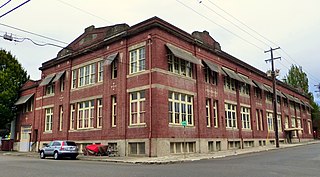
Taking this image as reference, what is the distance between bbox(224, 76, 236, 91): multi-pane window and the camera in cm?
3402

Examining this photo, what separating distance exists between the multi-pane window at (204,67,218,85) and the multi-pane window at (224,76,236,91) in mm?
2404

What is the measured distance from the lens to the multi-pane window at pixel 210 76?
100 ft

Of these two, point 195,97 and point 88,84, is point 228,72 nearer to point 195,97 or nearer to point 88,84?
point 195,97

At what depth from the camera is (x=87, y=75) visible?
3100 cm

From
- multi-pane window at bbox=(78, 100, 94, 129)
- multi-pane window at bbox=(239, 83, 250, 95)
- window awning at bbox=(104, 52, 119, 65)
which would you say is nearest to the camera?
window awning at bbox=(104, 52, 119, 65)

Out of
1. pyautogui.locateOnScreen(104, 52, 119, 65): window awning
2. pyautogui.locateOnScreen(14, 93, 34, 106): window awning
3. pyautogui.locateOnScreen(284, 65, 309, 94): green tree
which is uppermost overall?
pyautogui.locateOnScreen(284, 65, 309, 94): green tree

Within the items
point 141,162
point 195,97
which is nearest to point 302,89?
point 195,97

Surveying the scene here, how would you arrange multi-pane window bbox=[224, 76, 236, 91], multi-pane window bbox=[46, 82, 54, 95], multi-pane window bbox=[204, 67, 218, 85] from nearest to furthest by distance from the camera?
multi-pane window bbox=[204, 67, 218, 85], multi-pane window bbox=[224, 76, 236, 91], multi-pane window bbox=[46, 82, 54, 95]

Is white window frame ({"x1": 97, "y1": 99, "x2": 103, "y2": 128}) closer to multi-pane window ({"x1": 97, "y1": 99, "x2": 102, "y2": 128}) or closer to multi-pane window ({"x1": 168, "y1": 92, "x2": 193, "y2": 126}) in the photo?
multi-pane window ({"x1": 97, "y1": 99, "x2": 102, "y2": 128})

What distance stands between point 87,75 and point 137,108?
905cm

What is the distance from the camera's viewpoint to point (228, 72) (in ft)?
109

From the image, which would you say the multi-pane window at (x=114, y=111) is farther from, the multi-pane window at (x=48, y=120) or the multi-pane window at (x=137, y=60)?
the multi-pane window at (x=48, y=120)

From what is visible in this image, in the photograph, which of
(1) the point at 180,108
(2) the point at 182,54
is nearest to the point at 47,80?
(1) the point at 180,108

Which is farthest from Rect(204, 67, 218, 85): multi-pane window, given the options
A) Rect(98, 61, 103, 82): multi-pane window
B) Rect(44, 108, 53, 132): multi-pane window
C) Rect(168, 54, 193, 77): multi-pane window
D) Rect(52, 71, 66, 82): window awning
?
Rect(44, 108, 53, 132): multi-pane window
